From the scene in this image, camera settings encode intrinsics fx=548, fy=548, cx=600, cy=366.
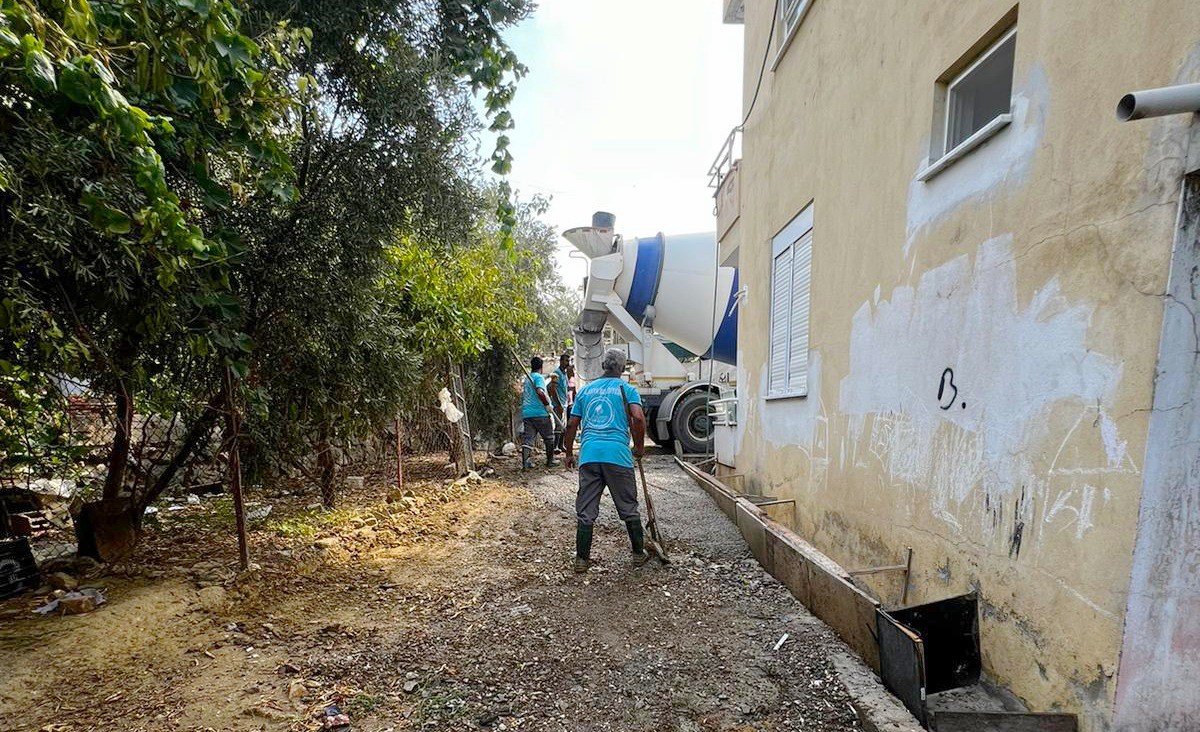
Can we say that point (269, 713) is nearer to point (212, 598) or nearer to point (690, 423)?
point (212, 598)

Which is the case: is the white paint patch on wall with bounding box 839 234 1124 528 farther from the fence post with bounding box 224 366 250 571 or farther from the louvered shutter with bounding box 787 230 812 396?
the fence post with bounding box 224 366 250 571

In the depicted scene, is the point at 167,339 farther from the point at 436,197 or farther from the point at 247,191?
the point at 436,197

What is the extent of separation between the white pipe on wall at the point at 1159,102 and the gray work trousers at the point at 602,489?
3333mm

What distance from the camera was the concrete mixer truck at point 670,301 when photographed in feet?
32.9

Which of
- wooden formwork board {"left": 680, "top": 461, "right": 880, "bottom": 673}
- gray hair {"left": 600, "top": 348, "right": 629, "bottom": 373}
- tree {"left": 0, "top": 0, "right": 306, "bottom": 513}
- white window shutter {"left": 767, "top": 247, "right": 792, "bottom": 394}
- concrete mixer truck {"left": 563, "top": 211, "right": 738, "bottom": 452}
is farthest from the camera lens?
concrete mixer truck {"left": 563, "top": 211, "right": 738, "bottom": 452}

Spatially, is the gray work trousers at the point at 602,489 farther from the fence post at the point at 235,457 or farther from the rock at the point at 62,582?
the rock at the point at 62,582

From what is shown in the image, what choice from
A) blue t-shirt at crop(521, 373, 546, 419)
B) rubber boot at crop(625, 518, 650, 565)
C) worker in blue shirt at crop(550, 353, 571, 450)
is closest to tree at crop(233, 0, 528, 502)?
rubber boot at crop(625, 518, 650, 565)

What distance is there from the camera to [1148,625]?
5.72ft

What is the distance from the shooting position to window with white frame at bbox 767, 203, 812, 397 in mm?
4910

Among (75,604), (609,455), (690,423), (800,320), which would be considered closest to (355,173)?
(609,455)

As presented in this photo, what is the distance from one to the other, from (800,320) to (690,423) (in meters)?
5.47

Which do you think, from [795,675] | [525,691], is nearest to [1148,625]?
[795,675]

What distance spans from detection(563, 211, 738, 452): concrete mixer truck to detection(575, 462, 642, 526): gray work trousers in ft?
19.2

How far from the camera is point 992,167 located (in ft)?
8.21
